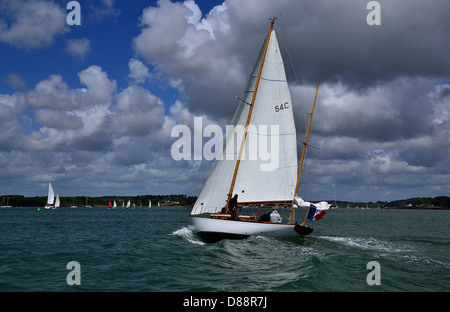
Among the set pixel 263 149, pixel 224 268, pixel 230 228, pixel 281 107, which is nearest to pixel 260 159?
pixel 263 149

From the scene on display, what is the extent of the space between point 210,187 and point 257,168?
4.23m

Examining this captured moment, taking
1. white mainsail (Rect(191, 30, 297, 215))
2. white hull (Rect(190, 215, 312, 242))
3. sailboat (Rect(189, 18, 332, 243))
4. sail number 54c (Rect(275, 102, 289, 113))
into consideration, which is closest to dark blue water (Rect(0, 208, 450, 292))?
white hull (Rect(190, 215, 312, 242))

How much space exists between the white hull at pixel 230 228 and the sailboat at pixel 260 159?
1975mm

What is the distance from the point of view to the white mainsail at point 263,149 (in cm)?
3038

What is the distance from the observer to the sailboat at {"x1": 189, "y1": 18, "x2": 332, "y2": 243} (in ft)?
99.1

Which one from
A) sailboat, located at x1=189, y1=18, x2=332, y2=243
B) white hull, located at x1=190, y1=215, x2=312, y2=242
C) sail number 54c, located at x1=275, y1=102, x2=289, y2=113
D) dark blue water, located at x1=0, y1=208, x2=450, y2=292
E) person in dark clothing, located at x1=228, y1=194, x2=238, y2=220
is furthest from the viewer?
sail number 54c, located at x1=275, y1=102, x2=289, y2=113

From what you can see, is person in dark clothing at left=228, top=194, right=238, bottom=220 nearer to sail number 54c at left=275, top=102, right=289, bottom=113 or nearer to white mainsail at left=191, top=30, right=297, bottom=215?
white mainsail at left=191, top=30, right=297, bottom=215

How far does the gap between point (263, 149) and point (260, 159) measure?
0.88 meters

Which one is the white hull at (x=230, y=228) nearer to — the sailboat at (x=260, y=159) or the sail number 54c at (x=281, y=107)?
the sailboat at (x=260, y=159)

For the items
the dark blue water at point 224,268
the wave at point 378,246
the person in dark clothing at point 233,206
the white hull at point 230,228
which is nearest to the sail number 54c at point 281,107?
the person in dark clothing at point 233,206

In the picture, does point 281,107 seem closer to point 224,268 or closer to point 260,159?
point 260,159

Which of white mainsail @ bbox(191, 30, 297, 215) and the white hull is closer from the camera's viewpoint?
the white hull

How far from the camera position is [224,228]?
86.7 ft
